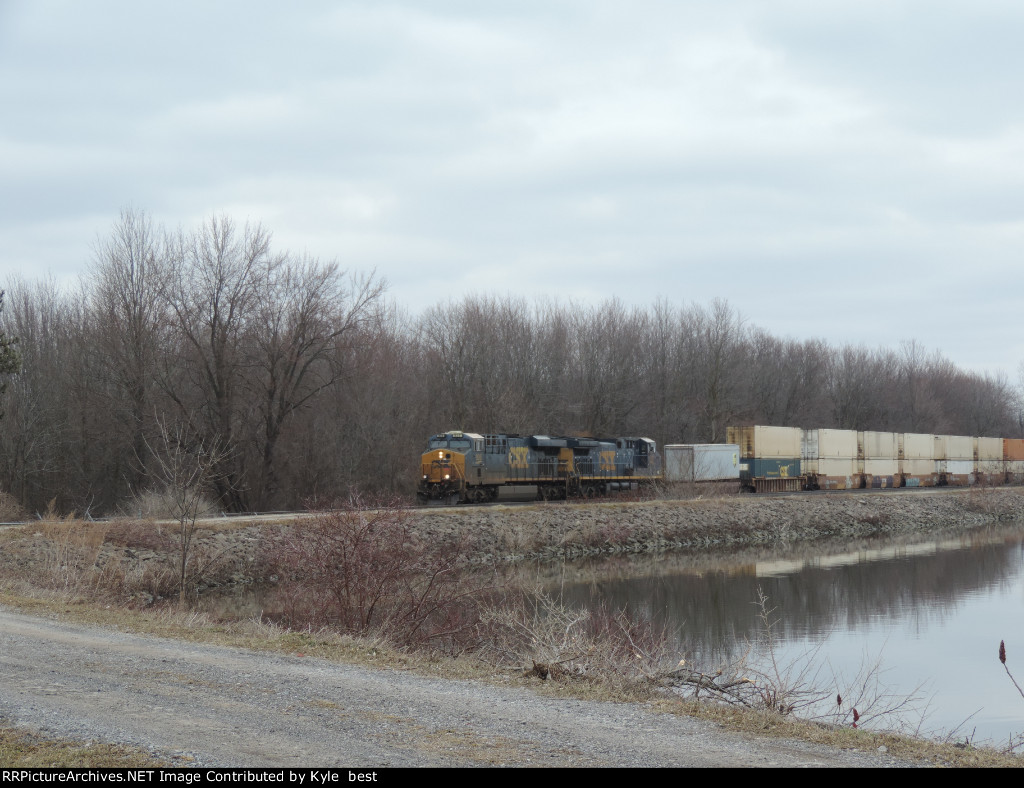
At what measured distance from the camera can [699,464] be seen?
48.6 metres

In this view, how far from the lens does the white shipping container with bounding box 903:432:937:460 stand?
212 ft

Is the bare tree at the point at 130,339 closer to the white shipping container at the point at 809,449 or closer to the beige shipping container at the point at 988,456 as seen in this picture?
the white shipping container at the point at 809,449

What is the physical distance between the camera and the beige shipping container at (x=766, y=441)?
5241cm

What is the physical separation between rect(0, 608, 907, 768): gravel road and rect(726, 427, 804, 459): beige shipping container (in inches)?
1762

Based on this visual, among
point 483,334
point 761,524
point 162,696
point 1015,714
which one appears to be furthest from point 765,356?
point 162,696

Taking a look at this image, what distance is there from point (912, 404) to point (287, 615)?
93.6 m

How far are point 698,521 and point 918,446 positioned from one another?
3171 centimetres

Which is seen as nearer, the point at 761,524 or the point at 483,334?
the point at 761,524

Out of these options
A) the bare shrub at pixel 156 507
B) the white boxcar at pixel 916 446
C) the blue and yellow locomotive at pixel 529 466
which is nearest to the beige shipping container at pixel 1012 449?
the white boxcar at pixel 916 446

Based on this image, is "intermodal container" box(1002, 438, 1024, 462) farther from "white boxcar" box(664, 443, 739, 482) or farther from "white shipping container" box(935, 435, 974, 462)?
"white boxcar" box(664, 443, 739, 482)

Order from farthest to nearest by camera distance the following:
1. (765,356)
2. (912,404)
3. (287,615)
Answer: (912,404)
(765,356)
(287,615)

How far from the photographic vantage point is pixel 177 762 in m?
6.20

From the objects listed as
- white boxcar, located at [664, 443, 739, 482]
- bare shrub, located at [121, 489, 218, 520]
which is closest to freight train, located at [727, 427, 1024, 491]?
white boxcar, located at [664, 443, 739, 482]

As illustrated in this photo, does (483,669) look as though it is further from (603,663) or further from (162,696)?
(162,696)
